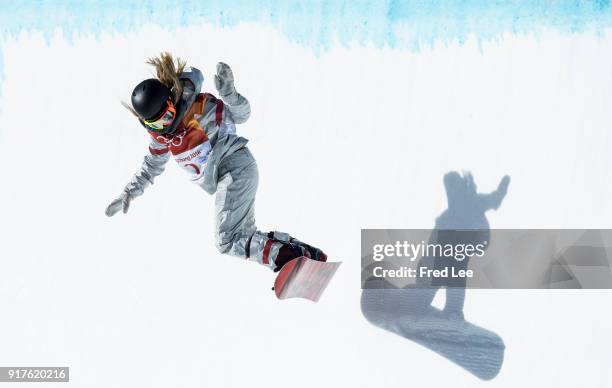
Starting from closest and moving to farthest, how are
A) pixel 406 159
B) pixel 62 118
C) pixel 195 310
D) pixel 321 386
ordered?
pixel 321 386
pixel 195 310
pixel 406 159
pixel 62 118

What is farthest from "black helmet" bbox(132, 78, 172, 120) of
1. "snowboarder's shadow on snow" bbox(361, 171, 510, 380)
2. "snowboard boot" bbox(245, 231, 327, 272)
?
"snowboarder's shadow on snow" bbox(361, 171, 510, 380)

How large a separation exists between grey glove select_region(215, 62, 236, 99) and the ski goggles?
28 centimetres

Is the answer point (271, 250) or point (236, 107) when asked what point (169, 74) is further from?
point (271, 250)

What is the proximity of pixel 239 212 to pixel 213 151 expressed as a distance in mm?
395

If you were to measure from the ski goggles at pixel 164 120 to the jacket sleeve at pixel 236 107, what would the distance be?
0.94 ft

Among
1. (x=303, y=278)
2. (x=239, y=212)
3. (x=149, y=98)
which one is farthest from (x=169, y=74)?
(x=303, y=278)

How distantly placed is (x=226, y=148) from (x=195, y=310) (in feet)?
4.70

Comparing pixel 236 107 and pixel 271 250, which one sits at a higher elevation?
pixel 236 107

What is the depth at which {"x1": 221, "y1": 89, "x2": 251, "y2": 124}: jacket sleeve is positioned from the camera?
344cm

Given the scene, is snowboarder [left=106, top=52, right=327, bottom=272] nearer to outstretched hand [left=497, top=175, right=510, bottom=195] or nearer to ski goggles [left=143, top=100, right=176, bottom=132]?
ski goggles [left=143, top=100, right=176, bottom=132]

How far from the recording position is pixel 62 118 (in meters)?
5.24

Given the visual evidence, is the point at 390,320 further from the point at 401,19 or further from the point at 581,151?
the point at 401,19

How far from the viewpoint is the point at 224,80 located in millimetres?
3307

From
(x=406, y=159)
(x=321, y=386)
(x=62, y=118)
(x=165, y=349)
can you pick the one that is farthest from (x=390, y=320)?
(x=62, y=118)
